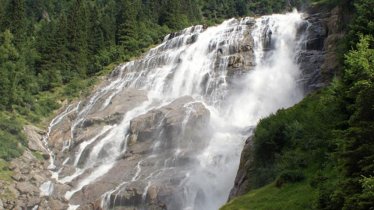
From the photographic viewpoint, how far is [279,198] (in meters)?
22.7

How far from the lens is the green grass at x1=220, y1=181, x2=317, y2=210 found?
69.0 feet

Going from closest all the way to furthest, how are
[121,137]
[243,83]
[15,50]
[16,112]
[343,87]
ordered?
[343,87] → [121,137] → [243,83] → [16,112] → [15,50]

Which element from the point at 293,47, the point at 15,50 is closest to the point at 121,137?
the point at 293,47

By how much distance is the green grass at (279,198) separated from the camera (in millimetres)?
21022

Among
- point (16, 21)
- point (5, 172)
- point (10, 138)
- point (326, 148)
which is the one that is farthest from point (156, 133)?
point (16, 21)

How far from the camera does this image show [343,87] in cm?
2286

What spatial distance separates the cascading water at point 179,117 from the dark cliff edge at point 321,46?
54.3 inches

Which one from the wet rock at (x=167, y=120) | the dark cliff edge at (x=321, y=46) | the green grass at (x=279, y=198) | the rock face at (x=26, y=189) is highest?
the dark cliff edge at (x=321, y=46)

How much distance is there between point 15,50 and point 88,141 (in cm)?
2611

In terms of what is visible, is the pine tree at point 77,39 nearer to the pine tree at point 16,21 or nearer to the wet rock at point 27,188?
the pine tree at point 16,21

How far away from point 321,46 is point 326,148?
33.0 meters

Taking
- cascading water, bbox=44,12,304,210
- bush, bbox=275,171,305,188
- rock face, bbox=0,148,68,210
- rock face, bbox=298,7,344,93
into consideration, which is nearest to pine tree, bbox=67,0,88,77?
cascading water, bbox=44,12,304,210

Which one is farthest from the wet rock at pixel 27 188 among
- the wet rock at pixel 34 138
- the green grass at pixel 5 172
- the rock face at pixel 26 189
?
the wet rock at pixel 34 138

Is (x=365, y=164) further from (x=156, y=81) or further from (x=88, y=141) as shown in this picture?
(x=156, y=81)
